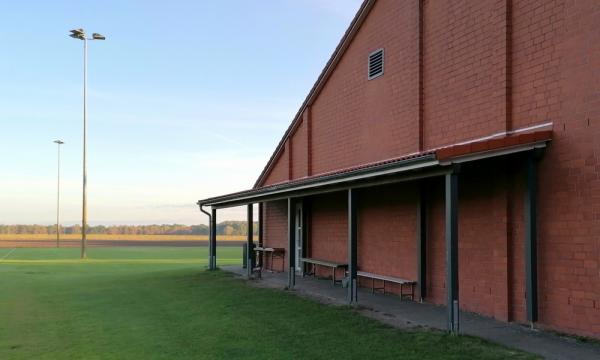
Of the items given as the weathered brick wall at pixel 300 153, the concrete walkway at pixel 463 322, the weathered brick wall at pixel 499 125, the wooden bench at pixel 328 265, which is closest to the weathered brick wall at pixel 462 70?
the weathered brick wall at pixel 499 125

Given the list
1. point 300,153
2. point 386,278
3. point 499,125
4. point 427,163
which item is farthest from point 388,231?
point 300,153

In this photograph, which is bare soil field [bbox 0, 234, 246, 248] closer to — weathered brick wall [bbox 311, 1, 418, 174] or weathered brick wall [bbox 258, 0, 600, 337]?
weathered brick wall [bbox 311, 1, 418, 174]

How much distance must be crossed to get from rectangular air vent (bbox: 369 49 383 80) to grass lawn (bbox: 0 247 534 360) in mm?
5769

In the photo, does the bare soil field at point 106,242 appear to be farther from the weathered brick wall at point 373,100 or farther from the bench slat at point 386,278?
the bench slat at point 386,278

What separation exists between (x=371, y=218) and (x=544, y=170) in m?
5.86

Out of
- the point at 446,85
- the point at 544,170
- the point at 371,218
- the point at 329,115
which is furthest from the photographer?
the point at 329,115

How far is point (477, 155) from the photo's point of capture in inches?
324

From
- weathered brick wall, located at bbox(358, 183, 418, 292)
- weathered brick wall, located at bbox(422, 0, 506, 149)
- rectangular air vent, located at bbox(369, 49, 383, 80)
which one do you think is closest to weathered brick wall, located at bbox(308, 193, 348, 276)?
weathered brick wall, located at bbox(358, 183, 418, 292)

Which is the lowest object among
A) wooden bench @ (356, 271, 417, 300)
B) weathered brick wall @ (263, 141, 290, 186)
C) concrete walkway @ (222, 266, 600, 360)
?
concrete walkway @ (222, 266, 600, 360)

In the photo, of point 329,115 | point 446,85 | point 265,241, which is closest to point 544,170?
point 446,85

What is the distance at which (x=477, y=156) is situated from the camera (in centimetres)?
823

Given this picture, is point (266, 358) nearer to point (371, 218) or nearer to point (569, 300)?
point (569, 300)

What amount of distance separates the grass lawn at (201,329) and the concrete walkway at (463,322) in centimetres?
44

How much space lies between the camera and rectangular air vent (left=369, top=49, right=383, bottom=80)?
1409 cm
